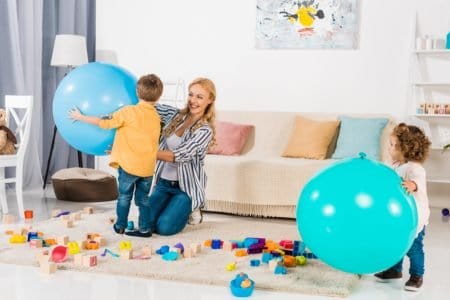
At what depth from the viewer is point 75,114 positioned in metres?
3.05

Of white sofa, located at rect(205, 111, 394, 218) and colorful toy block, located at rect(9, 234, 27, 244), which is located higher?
white sofa, located at rect(205, 111, 394, 218)

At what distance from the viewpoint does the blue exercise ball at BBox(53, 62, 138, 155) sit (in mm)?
3064

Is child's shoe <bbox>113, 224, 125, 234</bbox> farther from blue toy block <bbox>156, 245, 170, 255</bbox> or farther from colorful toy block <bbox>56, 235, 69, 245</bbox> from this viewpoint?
blue toy block <bbox>156, 245, 170, 255</bbox>

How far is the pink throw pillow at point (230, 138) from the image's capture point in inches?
179

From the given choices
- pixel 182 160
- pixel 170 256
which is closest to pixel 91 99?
pixel 182 160

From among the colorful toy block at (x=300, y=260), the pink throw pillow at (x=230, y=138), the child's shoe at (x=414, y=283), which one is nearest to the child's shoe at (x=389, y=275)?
the child's shoe at (x=414, y=283)

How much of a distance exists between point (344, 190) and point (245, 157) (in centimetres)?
218

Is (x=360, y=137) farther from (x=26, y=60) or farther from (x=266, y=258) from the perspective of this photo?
(x=26, y=60)

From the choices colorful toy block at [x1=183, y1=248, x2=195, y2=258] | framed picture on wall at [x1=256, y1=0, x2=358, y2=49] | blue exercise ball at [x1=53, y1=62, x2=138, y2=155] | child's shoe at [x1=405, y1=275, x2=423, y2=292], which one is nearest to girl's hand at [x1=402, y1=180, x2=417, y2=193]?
child's shoe at [x1=405, y1=275, x2=423, y2=292]

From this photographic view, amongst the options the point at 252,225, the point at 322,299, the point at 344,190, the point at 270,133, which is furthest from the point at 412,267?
the point at 270,133

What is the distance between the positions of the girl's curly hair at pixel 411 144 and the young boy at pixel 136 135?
1.24 m

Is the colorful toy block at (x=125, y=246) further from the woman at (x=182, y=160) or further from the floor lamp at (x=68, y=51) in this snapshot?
the floor lamp at (x=68, y=51)

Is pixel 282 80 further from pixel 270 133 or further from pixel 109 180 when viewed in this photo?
pixel 109 180

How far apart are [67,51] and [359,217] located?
11.8 feet
